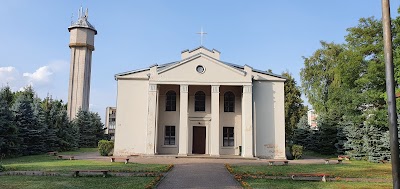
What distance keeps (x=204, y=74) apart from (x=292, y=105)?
60.2 feet

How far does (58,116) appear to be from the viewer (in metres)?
31.1

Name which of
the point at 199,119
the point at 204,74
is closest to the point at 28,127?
the point at 199,119

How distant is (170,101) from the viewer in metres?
27.6

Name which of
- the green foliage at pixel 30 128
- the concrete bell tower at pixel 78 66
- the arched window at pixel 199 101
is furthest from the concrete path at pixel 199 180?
the concrete bell tower at pixel 78 66

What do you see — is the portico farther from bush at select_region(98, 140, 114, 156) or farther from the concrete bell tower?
the concrete bell tower

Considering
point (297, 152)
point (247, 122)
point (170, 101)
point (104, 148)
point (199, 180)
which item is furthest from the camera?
point (170, 101)

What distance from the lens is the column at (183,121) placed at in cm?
2466

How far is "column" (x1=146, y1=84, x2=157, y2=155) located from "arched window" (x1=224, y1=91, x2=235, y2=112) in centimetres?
596

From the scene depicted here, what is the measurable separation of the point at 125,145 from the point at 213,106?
724 centimetres

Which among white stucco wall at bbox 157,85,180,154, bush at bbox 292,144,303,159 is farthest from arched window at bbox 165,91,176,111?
bush at bbox 292,144,303,159

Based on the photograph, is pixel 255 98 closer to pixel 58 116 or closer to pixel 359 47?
pixel 359 47

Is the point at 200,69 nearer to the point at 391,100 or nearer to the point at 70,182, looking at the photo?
the point at 70,182

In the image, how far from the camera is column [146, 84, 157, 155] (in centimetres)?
2459

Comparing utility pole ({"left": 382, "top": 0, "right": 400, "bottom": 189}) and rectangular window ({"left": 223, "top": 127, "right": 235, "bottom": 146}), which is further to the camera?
rectangular window ({"left": 223, "top": 127, "right": 235, "bottom": 146})
